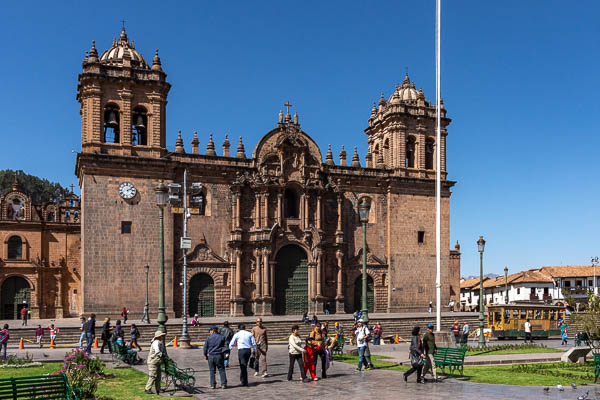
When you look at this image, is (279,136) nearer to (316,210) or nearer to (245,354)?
(316,210)

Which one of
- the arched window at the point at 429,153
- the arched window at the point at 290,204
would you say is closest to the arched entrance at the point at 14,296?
the arched window at the point at 290,204

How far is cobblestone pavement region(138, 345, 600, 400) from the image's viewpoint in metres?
14.2

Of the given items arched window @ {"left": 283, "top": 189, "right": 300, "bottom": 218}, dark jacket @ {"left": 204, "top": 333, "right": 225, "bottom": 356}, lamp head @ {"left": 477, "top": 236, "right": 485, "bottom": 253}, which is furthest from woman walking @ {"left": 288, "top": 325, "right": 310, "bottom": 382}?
arched window @ {"left": 283, "top": 189, "right": 300, "bottom": 218}

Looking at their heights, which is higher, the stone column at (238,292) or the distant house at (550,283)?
the stone column at (238,292)

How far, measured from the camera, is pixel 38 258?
4919cm

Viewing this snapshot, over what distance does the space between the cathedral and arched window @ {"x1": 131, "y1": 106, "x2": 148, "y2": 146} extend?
3.6 inches

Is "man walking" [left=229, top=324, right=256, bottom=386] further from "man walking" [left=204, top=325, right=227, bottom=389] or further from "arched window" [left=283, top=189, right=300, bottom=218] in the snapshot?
"arched window" [left=283, top=189, right=300, bottom=218]

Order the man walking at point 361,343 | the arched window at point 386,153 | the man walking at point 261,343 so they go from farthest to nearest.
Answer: the arched window at point 386,153
the man walking at point 361,343
the man walking at point 261,343

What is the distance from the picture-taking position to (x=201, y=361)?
859 inches

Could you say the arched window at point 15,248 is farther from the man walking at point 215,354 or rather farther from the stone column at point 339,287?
the man walking at point 215,354

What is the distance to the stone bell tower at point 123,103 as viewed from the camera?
39781 mm

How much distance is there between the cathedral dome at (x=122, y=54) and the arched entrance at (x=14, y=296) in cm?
1842

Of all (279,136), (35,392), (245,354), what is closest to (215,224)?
(279,136)

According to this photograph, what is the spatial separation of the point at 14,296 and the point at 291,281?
21147 millimetres
